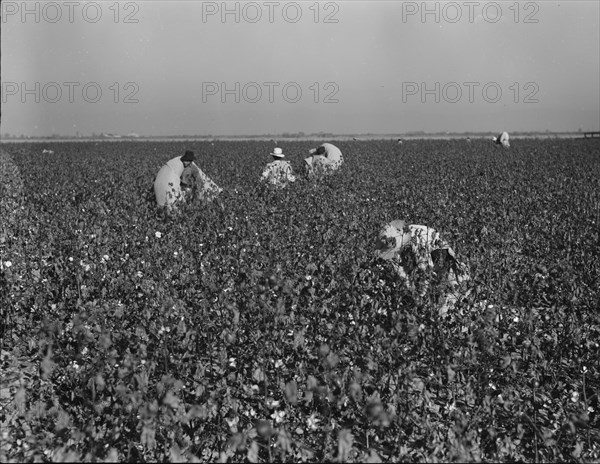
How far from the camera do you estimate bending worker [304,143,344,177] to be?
16.1 m

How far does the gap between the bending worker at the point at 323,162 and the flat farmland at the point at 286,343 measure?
246 inches

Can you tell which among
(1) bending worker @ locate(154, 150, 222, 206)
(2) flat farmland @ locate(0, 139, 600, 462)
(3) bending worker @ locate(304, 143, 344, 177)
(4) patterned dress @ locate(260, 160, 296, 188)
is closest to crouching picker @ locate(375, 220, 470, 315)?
(2) flat farmland @ locate(0, 139, 600, 462)

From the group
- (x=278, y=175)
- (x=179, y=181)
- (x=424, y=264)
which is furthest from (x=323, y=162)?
(x=424, y=264)

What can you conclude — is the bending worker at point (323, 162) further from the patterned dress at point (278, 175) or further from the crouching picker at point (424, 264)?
the crouching picker at point (424, 264)

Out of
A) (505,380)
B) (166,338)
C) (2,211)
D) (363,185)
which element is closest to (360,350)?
(505,380)

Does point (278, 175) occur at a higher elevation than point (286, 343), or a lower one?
higher

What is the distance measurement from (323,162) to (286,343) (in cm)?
1369

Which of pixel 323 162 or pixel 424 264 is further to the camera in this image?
pixel 323 162

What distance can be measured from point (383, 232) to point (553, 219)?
12.1 ft

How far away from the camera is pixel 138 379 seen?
3174 mm

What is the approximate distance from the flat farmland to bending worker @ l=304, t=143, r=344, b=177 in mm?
6260

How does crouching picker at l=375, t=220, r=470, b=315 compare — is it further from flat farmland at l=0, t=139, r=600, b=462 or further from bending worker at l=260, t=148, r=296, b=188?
bending worker at l=260, t=148, r=296, b=188

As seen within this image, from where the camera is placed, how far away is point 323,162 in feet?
59.1

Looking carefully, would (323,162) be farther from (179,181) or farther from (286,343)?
(286,343)
